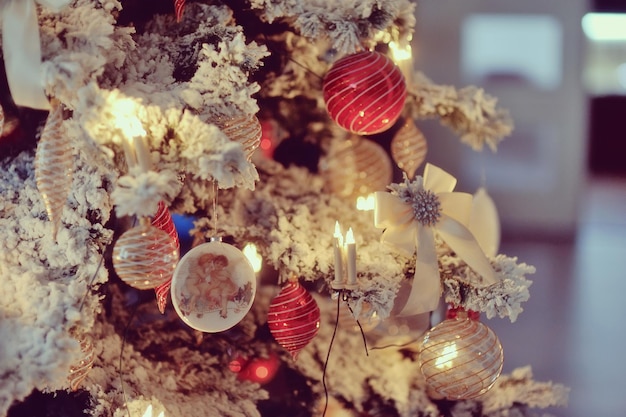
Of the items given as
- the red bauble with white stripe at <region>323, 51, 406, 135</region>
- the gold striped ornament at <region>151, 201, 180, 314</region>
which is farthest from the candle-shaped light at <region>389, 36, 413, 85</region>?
the gold striped ornament at <region>151, 201, 180, 314</region>

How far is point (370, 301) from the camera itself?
2.79ft

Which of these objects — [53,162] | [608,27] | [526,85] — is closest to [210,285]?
[53,162]

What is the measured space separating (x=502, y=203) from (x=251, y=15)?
2.27 m

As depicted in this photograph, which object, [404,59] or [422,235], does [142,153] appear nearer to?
[422,235]

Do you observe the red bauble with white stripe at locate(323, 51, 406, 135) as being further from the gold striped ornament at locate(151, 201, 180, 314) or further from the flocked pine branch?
the gold striped ornament at locate(151, 201, 180, 314)

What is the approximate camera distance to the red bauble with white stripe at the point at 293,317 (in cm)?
93

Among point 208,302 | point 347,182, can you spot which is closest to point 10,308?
point 208,302

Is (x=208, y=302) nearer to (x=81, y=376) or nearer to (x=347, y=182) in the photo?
(x=81, y=376)

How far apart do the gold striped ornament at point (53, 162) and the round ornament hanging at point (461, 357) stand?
0.53m

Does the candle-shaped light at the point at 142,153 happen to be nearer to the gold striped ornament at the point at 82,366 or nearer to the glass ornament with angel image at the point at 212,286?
the glass ornament with angel image at the point at 212,286

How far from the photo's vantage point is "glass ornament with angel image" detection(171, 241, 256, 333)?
2.56 feet

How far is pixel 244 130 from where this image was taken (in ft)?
2.80

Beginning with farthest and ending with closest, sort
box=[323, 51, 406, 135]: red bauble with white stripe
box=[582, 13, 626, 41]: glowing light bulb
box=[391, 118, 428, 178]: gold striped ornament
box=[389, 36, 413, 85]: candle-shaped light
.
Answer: box=[582, 13, 626, 41]: glowing light bulb, box=[391, 118, 428, 178]: gold striped ornament, box=[389, 36, 413, 85]: candle-shaped light, box=[323, 51, 406, 135]: red bauble with white stripe

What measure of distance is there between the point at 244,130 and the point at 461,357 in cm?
43
